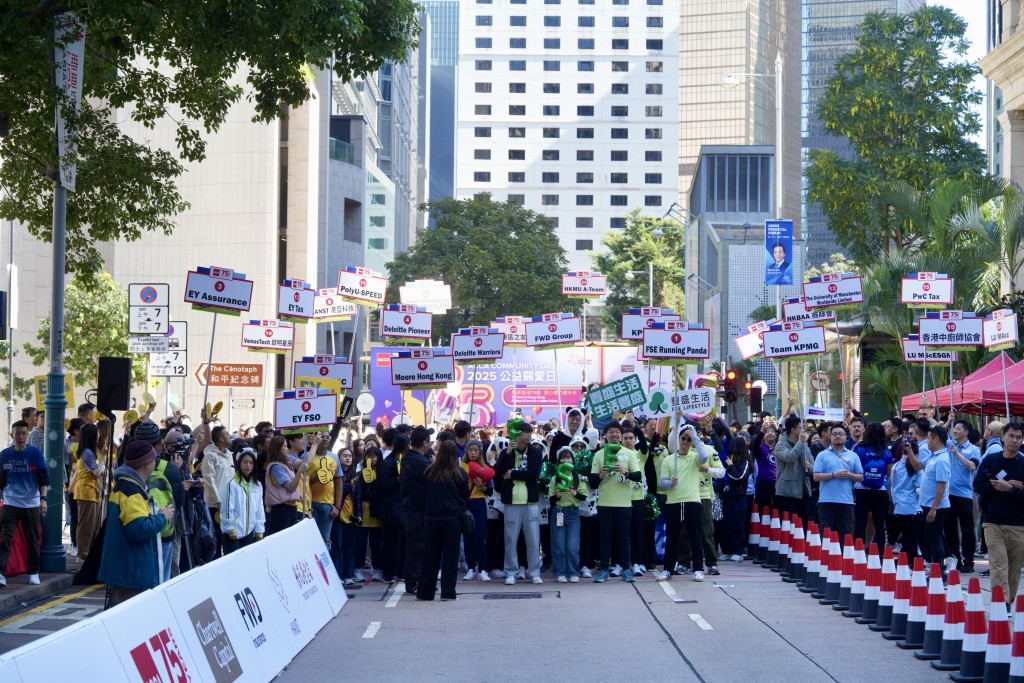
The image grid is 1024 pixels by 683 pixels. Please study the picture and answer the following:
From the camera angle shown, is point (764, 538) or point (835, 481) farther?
point (764, 538)

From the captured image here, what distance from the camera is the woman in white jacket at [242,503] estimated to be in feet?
48.2

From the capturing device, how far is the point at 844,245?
4550 centimetres

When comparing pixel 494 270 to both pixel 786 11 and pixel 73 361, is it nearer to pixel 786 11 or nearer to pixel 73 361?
pixel 73 361

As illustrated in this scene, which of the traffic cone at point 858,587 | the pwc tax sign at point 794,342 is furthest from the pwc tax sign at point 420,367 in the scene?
the traffic cone at point 858,587

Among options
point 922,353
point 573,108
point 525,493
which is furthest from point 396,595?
→ point 573,108

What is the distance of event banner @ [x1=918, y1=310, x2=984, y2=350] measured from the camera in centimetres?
2245

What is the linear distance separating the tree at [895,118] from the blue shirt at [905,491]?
26.3m

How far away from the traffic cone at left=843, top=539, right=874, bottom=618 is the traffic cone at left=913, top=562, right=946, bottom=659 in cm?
238

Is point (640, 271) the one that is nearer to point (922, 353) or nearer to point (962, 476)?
point (922, 353)

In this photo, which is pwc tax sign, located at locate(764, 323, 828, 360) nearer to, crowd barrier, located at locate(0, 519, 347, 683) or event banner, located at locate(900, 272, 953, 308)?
event banner, located at locate(900, 272, 953, 308)

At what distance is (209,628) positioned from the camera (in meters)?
9.23

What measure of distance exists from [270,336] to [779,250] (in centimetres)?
1758

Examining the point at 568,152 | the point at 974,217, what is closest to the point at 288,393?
the point at 974,217

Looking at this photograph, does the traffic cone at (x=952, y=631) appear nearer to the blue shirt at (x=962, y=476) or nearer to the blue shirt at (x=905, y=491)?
the blue shirt at (x=905, y=491)
